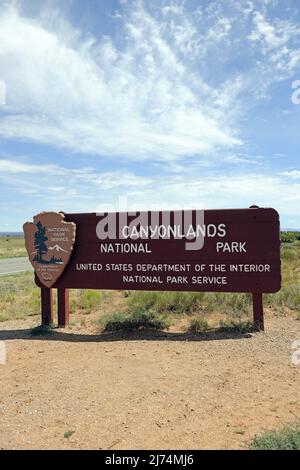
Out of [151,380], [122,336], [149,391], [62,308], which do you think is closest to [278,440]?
[149,391]

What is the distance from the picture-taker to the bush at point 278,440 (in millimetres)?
3480

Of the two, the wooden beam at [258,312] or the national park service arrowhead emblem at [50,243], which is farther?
the national park service arrowhead emblem at [50,243]

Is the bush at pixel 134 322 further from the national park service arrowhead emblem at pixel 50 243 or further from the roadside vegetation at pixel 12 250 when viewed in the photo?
the roadside vegetation at pixel 12 250

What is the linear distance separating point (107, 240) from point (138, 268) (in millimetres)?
Answer: 918

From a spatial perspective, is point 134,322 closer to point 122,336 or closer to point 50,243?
point 122,336

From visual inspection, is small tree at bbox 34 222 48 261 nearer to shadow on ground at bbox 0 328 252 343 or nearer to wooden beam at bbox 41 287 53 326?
wooden beam at bbox 41 287 53 326

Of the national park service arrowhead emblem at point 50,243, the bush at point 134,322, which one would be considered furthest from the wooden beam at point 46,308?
the bush at point 134,322

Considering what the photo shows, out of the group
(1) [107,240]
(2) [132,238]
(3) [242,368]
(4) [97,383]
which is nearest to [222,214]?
(2) [132,238]

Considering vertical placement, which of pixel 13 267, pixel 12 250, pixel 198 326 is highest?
pixel 12 250

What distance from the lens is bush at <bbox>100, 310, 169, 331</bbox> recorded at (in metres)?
8.35

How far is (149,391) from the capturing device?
489 centimetres

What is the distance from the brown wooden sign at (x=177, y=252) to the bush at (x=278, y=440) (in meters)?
4.08

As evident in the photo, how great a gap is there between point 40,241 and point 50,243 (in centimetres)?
25

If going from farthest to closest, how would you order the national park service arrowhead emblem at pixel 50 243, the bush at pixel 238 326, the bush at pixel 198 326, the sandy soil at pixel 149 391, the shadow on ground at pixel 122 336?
the national park service arrowhead emblem at pixel 50 243, the bush at pixel 198 326, the bush at pixel 238 326, the shadow on ground at pixel 122 336, the sandy soil at pixel 149 391
